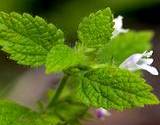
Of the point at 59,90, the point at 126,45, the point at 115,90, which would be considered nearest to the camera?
the point at 115,90

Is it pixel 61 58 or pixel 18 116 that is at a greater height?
pixel 61 58

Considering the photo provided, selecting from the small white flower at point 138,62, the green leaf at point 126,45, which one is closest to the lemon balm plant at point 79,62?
the small white flower at point 138,62

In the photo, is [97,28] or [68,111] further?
[68,111]

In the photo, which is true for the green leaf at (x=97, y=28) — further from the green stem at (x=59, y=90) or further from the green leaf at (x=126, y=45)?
the green leaf at (x=126, y=45)

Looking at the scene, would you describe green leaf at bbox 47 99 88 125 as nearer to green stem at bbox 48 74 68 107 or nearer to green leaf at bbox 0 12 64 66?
green stem at bbox 48 74 68 107

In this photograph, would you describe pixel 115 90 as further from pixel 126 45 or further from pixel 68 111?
pixel 126 45

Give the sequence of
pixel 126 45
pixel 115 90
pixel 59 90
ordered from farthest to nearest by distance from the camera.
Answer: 1. pixel 126 45
2. pixel 59 90
3. pixel 115 90

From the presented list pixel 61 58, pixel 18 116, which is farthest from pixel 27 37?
pixel 18 116
